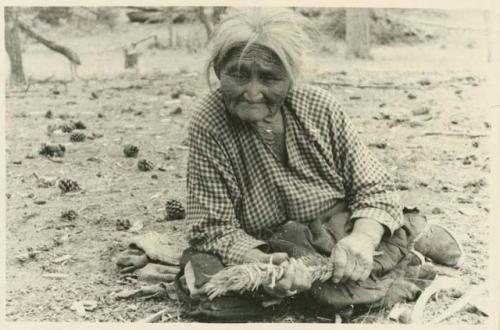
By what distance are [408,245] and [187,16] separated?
12.0ft

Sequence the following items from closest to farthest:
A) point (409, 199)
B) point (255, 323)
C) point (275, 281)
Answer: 1. point (275, 281)
2. point (255, 323)
3. point (409, 199)

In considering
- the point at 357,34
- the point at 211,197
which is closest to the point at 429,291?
the point at 211,197

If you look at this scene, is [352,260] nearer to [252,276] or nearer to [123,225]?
[252,276]

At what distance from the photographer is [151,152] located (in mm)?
3297

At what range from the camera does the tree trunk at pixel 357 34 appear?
16.8ft

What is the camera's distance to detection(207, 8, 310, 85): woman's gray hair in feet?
6.14

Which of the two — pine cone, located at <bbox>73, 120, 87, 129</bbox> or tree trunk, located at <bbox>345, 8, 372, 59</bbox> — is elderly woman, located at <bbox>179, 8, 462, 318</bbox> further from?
tree trunk, located at <bbox>345, 8, 372, 59</bbox>

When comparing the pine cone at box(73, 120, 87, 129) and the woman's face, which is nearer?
the woman's face

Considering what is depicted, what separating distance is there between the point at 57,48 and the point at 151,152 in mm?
1341

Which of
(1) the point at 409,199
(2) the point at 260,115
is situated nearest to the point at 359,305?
(2) the point at 260,115

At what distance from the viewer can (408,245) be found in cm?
217

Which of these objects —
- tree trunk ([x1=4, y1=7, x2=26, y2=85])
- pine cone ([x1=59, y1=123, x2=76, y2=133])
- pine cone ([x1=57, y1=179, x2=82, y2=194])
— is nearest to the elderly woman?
pine cone ([x1=57, y1=179, x2=82, y2=194])

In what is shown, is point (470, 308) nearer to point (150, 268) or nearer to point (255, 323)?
point (255, 323)

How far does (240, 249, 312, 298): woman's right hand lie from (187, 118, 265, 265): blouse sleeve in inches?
4.0
